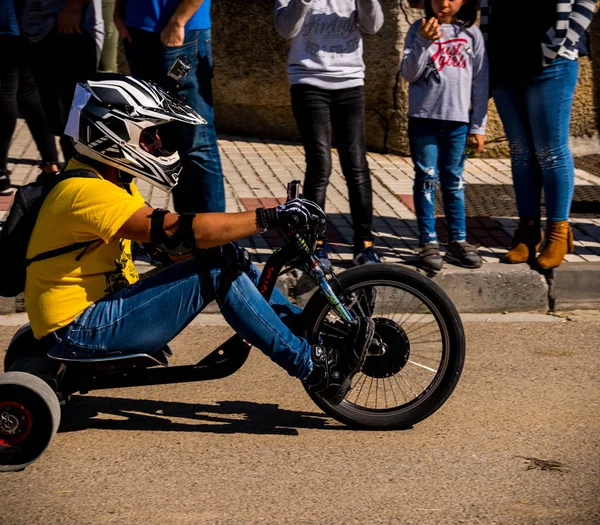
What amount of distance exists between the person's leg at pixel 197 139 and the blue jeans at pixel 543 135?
63.2 inches

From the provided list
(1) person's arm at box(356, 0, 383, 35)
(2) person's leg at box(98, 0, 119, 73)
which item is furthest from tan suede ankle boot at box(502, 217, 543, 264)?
(2) person's leg at box(98, 0, 119, 73)

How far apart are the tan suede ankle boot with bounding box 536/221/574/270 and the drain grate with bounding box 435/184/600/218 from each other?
121 cm

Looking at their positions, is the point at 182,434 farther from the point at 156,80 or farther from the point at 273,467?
the point at 156,80

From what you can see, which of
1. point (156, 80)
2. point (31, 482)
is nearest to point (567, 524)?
point (31, 482)

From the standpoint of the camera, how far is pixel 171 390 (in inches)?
172

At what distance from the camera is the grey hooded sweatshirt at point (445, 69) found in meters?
5.50

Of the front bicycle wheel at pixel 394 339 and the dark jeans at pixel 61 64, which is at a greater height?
the dark jeans at pixel 61 64

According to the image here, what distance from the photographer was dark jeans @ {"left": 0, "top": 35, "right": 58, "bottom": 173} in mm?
6895

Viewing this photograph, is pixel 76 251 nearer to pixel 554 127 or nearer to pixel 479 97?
pixel 479 97

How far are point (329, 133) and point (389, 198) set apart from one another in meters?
1.71

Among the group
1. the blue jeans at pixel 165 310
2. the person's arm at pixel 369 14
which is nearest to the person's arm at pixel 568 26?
the person's arm at pixel 369 14

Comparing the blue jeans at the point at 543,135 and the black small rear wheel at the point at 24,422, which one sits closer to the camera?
the black small rear wheel at the point at 24,422

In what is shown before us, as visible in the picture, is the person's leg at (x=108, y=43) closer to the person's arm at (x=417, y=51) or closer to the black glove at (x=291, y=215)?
the person's arm at (x=417, y=51)

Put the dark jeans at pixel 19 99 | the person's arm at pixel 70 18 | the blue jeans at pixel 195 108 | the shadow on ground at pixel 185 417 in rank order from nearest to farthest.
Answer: the shadow on ground at pixel 185 417 < the blue jeans at pixel 195 108 < the person's arm at pixel 70 18 < the dark jeans at pixel 19 99
